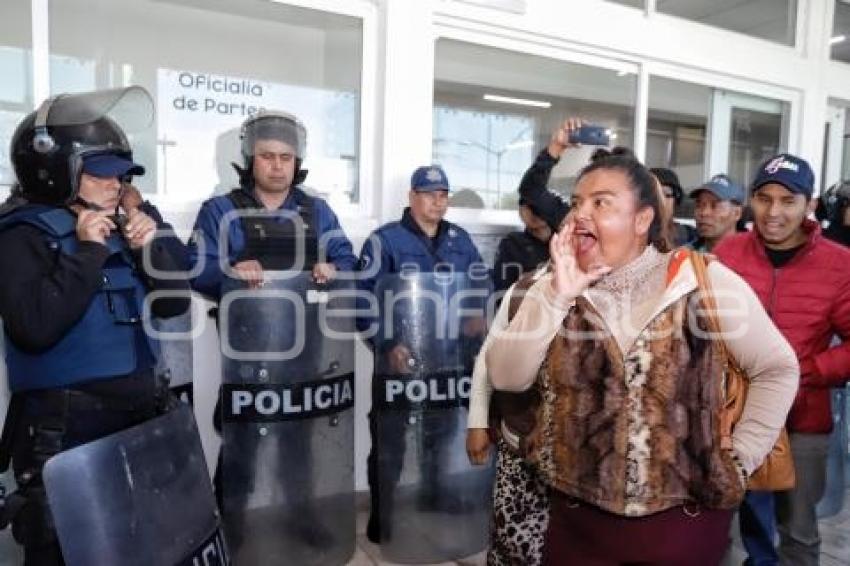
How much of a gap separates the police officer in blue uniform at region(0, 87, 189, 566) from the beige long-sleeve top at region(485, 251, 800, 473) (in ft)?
3.27

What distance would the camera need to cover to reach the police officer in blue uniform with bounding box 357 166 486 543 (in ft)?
8.83

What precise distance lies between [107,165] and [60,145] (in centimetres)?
11

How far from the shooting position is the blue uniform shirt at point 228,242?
7.66ft

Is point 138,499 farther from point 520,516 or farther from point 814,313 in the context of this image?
point 814,313

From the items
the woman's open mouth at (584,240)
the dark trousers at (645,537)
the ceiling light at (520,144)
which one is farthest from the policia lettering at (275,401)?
the ceiling light at (520,144)

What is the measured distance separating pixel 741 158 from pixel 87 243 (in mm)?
4864

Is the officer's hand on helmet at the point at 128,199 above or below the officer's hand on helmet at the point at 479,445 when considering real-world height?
above

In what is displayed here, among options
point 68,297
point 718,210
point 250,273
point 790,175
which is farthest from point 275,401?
point 718,210

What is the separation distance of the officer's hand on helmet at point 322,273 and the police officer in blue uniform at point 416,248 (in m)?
0.24

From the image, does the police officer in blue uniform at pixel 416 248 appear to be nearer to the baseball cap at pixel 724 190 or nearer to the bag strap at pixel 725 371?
the baseball cap at pixel 724 190

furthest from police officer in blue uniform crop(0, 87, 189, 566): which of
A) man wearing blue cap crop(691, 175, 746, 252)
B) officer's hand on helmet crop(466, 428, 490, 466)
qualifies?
man wearing blue cap crop(691, 175, 746, 252)

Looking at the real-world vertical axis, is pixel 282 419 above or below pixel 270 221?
below

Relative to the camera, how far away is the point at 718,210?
2.99 metres

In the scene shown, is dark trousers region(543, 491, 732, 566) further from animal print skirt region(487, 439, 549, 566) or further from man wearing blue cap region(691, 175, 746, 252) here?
man wearing blue cap region(691, 175, 746, 252)
